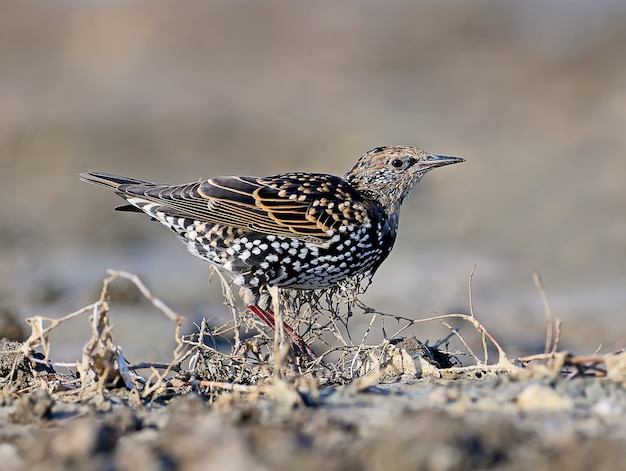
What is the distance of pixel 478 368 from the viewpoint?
5176 mm

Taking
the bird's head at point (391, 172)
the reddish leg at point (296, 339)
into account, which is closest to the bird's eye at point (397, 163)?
the bird's head at point (391, 172)

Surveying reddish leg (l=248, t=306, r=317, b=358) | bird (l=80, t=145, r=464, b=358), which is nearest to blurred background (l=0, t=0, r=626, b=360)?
bird (l=80, t=145, r=464, b=358)

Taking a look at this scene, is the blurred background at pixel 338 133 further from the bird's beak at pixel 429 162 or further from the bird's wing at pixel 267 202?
the bird's wing at pixel 267 202

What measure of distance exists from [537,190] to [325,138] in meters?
3.79

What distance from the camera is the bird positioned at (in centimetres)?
636

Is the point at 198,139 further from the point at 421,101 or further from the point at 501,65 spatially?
the point at 501,65

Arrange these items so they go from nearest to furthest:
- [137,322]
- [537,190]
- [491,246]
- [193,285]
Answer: [137,322] < [193,285] < [491,246] < [537,190]

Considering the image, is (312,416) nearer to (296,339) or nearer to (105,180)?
(296,339)

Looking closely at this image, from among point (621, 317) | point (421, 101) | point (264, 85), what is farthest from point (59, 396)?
point (264, 85)

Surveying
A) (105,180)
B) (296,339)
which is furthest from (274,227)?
(105,180)

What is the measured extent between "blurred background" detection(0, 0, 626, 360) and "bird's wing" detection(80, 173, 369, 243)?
2831 mm

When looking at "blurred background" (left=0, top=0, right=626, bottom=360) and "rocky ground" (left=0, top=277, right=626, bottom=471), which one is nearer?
"rocky ground" (left=0, top=277, right=626, bottom=471)

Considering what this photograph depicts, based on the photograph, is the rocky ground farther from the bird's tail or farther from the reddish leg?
the bird's tail

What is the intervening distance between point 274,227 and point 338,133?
1060 centimetres
